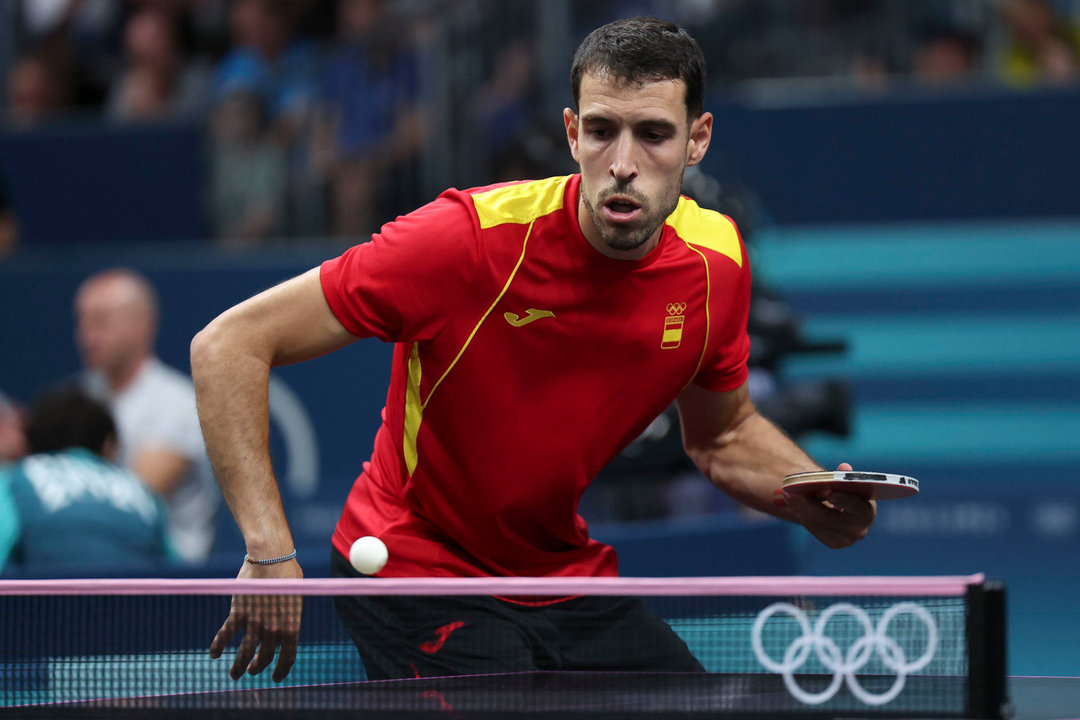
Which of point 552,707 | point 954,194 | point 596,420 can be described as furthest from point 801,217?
point 552,707

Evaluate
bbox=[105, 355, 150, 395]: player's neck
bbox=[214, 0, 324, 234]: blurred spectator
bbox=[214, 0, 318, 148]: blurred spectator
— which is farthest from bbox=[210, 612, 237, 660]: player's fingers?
bbox=[214, 0, 318, 148]: blurred spectator

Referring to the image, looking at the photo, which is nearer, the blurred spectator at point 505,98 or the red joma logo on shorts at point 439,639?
the red joma logo on shorts at point 439,639

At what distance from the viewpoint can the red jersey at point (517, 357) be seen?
266 cm

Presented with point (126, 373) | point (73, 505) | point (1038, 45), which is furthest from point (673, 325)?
point (1038, 45)

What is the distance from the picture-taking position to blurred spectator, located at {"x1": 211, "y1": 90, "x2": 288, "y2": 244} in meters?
7.79

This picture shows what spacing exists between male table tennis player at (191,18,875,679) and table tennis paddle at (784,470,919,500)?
56 mm

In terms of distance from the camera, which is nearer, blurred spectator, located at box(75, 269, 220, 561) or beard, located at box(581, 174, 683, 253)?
beard, located at box(581, 174, 683, 253)

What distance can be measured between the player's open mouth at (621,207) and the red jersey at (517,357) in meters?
0.16

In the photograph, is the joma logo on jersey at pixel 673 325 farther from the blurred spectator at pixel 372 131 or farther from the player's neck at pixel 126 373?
the blurred spectator at pixel 372 131

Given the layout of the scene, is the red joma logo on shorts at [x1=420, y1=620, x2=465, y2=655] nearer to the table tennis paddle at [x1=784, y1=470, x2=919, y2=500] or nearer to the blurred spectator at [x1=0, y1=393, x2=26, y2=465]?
the table tennis paddle at [x1=784, y1=470, x2=919, y2=500]

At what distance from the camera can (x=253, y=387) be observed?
8.26ft

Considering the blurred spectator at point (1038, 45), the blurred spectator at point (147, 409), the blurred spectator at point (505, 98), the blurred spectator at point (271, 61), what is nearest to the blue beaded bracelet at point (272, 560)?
the blurred spectator at point (147, 409)

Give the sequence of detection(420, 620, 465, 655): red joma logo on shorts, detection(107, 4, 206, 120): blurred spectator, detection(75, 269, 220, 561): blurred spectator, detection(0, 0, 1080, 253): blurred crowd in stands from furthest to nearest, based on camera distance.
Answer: detection(107, 4, 206, 120): blurred spectator → detection(0, 0, 1080, 253): blurred crowd in stands → detection(75, 269, 220, 561): blurred spectator → detection(420, 620, 465, 655): red joma logo on shorts

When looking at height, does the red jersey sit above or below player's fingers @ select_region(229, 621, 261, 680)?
above
